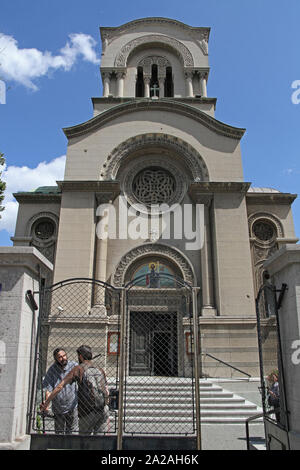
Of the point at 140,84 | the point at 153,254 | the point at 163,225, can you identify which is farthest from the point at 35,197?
the point at 140,84

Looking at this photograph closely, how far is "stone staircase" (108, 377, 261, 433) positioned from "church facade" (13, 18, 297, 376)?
11.6ft

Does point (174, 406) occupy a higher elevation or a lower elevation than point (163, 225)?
lower

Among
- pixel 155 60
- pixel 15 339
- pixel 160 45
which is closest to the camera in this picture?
pixel 15 339

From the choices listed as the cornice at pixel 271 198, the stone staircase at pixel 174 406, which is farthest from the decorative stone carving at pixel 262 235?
the stone staircase at pixel 174 406

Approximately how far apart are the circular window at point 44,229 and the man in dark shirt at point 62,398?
1390 cm

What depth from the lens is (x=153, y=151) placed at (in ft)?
63.7

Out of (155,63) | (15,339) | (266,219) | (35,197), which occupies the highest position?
(155,63)

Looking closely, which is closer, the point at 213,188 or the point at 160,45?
the point at 213,188

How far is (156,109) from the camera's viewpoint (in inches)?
788

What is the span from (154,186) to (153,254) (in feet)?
13.3

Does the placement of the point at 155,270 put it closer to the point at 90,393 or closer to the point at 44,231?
the point at 44,231

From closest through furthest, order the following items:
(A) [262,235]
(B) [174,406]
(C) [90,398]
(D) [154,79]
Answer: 1. (C) [90,398]
2. (B) [174,406]
3. (A) [262,235]
4. (D) [154,79]

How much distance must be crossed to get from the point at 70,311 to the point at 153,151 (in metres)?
9.82

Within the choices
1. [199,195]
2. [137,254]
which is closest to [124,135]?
[199,195]
